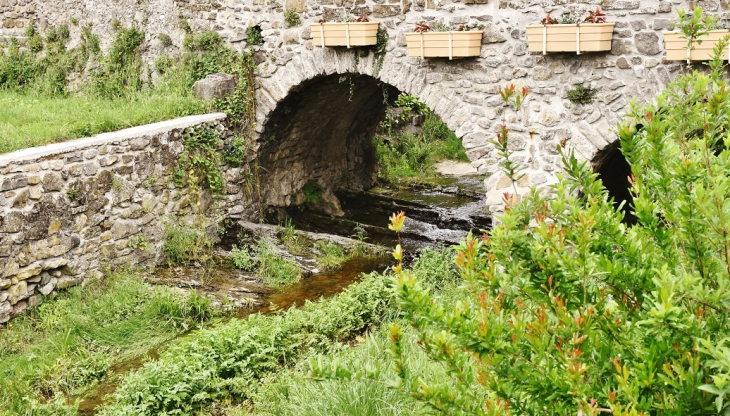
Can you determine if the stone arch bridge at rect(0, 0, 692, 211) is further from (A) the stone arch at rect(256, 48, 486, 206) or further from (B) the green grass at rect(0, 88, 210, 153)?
(B) the green grass at rect(0, 88, 210, 153)

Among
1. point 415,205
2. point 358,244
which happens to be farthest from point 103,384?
point 415,205

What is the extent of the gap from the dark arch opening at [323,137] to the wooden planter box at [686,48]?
122 inches

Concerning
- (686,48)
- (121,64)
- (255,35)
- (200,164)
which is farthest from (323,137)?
(686,48)

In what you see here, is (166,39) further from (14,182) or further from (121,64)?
(14,182)

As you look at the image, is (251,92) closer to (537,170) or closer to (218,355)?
(537,170)

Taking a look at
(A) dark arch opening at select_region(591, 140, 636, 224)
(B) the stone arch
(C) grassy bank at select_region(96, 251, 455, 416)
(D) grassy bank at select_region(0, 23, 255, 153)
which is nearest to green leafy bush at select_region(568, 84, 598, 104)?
(A) dark arch opening at select_region(591, 140, 636, 224)

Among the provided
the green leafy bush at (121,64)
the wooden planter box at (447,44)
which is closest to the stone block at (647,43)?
the wooden planter box at (447,44)

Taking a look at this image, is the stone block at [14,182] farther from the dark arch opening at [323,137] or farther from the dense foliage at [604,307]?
the dense foliage at [604,307]

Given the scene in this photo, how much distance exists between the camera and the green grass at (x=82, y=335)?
545 cm

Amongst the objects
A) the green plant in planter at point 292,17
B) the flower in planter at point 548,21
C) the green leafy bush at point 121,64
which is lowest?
the green leafy bush at point 121,64

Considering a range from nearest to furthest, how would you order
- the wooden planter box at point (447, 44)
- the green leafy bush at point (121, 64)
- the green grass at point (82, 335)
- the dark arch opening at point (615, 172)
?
the green grass at point (82, 335) → the wooden planter box at point (447, 44) → the dark arch opening at point (615, 172) → the green leafy bush at point (121, 64)

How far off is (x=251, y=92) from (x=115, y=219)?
2443 mm

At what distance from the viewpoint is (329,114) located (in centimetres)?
1023

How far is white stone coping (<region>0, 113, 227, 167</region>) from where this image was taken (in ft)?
21.8
